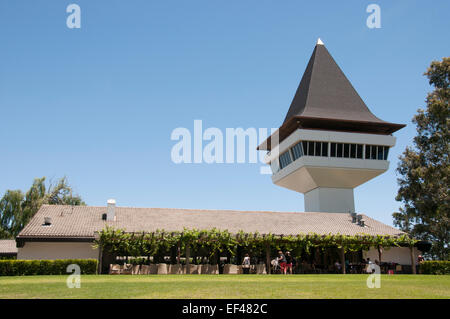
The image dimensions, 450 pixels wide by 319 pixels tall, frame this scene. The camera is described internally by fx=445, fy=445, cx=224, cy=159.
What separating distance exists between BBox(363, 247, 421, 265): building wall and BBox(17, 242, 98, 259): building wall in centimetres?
2035

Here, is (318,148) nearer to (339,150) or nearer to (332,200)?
(339,150)

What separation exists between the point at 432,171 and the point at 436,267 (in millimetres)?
13466

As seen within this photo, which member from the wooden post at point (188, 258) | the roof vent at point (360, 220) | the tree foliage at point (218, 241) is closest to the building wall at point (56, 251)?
the tree foliage at point (218, 241)

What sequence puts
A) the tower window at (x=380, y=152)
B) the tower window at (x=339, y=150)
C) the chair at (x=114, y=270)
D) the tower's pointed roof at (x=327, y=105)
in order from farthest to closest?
the tower window at (x=380, y=152), the tower's pointed roof at (x=327, y=105), the tower window at (x=339, y=150), the chair at (x=114, y=270)

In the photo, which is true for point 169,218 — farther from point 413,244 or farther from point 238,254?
point 413,244

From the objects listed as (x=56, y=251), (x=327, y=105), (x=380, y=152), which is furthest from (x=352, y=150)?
(x=56, y=251)

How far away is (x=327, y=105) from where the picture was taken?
2021 inches

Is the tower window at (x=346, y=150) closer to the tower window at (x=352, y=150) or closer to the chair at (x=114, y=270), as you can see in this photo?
the tower window at (x=352, y=150)

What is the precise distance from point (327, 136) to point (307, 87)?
26.9 feet

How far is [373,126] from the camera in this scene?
5125cm

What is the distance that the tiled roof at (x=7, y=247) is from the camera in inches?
1661

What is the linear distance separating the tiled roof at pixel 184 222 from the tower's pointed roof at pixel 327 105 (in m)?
13.3
